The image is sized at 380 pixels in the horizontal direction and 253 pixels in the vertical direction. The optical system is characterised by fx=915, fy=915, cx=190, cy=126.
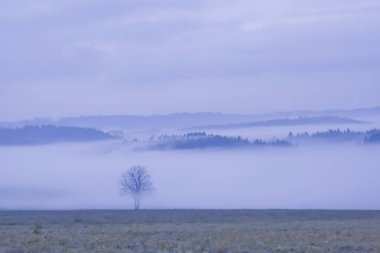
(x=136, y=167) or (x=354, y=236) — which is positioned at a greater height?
(x=136, y=167)

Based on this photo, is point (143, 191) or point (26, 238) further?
point (143, 191)

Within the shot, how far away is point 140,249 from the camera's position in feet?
80.4

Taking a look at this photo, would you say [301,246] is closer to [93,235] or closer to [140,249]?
[140,249]

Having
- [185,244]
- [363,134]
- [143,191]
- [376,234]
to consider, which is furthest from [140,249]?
[363,134]

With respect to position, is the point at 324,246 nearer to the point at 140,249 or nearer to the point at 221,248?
the point at 221,248

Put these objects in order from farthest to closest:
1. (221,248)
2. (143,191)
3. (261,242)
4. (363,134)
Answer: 1. (363,134)
2. (143,191)
3. (261,242)
4. (221,248)

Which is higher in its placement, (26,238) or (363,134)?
(363,134)

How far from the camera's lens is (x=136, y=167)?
448 ft

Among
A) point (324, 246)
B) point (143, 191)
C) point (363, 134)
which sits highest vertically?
point (363, 134)

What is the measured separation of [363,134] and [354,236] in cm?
17258

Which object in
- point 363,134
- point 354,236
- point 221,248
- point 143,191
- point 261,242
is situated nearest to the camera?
point 221,248

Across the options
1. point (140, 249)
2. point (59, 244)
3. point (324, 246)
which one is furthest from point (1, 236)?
point (324, 246)

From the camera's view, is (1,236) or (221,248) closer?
(221,248)

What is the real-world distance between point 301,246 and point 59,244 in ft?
22.2
